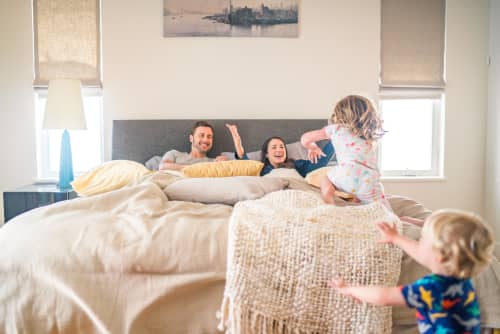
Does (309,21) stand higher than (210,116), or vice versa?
(309,21)

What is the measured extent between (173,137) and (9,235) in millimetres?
1992

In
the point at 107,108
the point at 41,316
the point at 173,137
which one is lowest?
the point at 41,316

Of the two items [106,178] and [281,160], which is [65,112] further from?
[281,160]

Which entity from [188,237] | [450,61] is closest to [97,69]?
[188,237]

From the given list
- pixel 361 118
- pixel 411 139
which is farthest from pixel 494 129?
pixel 361 118

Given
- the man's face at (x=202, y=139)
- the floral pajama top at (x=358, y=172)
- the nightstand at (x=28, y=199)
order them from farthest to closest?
the man's face at (x=202, y=139)
the nightstand at (x=28, y=199)
the floral pajama top at (x=358, y=172)

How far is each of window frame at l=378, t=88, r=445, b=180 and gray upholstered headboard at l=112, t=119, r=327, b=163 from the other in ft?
2.63

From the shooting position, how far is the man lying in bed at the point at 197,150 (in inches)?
127

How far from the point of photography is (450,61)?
Result: 3711 millimetres

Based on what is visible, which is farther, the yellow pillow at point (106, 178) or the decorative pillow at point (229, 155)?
the decorative pillow at point (229, 155)

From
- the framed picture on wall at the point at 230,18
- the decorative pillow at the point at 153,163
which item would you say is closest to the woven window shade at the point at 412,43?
the framed picture on wall at the point at 230,18

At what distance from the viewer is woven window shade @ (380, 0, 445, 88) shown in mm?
3668

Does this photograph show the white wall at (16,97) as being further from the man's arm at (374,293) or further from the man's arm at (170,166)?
the man's arm at (374,293)

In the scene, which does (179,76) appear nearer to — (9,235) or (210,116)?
(210,116)
